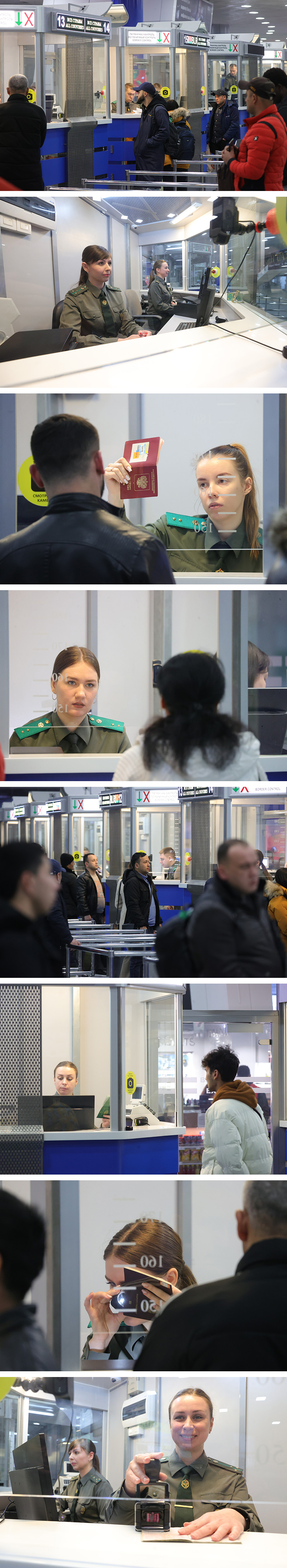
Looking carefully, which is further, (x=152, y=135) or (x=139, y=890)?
(x=152, y=135)

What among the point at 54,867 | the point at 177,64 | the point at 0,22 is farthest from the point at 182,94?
the point at 54,867

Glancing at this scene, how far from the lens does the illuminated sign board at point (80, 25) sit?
6355 millimetres

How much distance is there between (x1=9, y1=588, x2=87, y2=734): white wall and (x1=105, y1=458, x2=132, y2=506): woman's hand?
242 millimetres

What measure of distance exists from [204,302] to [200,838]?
4.28 feet

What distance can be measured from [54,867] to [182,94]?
23.2 feet

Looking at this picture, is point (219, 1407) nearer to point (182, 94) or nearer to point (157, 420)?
point (157, 420)

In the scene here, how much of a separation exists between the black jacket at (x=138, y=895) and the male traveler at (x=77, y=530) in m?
0.69

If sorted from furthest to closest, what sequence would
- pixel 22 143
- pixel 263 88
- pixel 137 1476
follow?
pixel 22 143 → pixel 263 88 → pixel 137 1476

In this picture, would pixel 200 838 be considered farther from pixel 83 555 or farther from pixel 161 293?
pixel 161 293

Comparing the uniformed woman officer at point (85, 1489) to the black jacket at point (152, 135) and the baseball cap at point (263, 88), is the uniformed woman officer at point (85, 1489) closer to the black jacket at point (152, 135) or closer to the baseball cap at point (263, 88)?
the baseball cap at point (263, 88)

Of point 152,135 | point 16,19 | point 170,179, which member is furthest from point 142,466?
point 16,19

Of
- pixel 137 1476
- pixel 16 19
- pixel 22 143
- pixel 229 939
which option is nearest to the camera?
pixel 229 939

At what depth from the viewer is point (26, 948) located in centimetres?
272

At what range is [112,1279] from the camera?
109 inches
